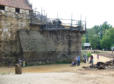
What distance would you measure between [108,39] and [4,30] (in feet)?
166

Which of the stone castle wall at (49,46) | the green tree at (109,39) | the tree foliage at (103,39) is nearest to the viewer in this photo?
the stone castle wall at (49,46)

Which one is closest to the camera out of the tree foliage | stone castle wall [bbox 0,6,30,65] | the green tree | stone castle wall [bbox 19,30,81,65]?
stone castle wall [bbox 0,6,30,65]

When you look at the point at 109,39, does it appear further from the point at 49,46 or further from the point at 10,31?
the point at 10,31

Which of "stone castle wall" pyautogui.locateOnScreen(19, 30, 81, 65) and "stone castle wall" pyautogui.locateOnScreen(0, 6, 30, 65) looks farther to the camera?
"stone castle wall" pyautogui.locateOnScreen(19, 30, 81, 65)

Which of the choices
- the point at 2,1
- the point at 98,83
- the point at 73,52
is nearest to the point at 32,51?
the point at 73,52

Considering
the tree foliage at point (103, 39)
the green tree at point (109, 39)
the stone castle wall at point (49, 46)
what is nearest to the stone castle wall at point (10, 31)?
the stone castle wall at point (49, 46)

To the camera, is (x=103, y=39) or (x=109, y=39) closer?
(x=109, y=39)

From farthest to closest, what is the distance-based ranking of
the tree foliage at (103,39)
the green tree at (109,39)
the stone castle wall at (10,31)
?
the tree foliage at (103,39) < the green tree at (109,39) < the stone castle wall at (10,31)

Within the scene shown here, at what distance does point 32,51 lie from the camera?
72.0ft

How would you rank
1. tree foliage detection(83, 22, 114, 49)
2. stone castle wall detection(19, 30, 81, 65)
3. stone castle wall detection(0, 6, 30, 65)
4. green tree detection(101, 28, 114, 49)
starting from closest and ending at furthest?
stone castle wall detection(0, 6, 30, 65), stone castle wall detection(19, 30, 81, 65), green tree detection(101, 28, 114, 49), tree foliage detection(83, 22, 114, 49)

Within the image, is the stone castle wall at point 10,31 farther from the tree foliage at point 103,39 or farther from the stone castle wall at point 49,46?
the tree foliage at point 103,39

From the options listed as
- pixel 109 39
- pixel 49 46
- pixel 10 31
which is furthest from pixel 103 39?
pixel 10 31

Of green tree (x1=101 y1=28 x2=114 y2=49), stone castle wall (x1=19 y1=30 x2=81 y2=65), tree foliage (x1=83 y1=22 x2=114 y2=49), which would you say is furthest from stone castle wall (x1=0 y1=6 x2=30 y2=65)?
tree foliage (x1=83 y1=22 x2=114 y2=49)

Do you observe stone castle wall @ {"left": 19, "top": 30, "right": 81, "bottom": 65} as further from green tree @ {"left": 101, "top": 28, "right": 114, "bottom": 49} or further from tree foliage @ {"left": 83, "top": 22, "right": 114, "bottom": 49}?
tree foliage @ {"left": 83, "top": 22, "right": 114, "bottom": 49}
